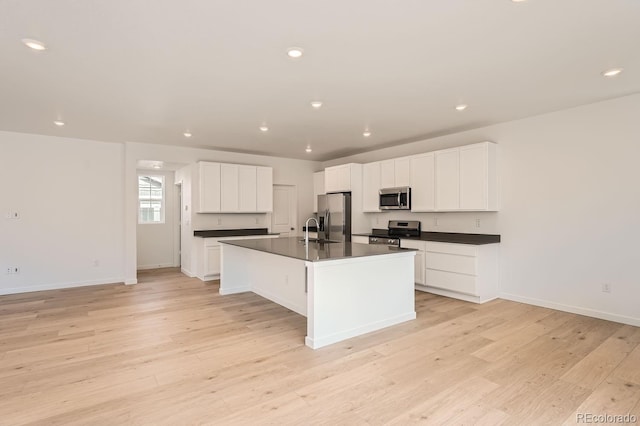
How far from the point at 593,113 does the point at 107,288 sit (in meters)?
7.30

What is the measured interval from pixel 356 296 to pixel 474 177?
8.70ft

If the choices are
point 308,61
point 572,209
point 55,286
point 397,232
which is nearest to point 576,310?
point 572,209

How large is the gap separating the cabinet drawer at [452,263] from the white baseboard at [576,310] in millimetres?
725

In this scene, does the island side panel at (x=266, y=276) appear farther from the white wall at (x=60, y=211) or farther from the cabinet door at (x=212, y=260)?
the white wall at (x=60, y=211)

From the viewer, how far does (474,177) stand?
480 centimetres

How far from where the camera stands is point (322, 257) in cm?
318

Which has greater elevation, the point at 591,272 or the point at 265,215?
the point at 265,215

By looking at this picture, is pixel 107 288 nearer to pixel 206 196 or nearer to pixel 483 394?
pixel 206 196

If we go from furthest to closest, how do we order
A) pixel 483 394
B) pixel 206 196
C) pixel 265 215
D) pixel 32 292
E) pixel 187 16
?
pixel 265 215
pixel 206 196
pixel 32 292
pixel 483 394
pixel 187 16

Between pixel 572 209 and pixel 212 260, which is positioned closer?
pixel 572 209

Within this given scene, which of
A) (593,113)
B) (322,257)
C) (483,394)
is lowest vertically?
(483,394)

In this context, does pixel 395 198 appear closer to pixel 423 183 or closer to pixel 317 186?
pixel 423 183

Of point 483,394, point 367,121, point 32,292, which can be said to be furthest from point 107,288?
point 483,394

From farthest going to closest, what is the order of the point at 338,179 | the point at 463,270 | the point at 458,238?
the point at 338,179 → the point at 458,238 → the point at 463,270
